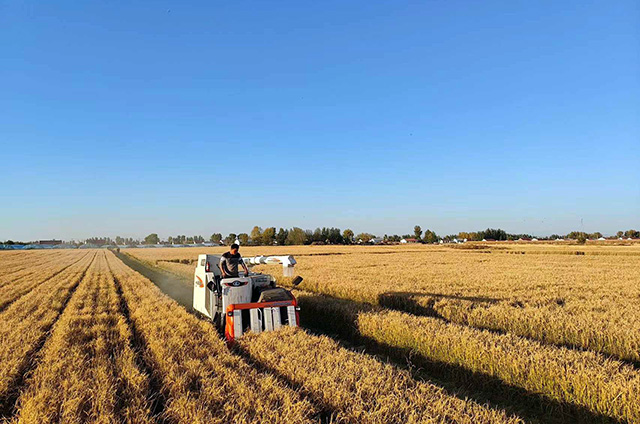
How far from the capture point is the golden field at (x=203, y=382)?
11.7ft

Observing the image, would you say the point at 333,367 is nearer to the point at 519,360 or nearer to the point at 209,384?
the point at 209,384

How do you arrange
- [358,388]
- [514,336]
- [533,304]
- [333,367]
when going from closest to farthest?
→ [358,388]
[333,367]
[514,336]
[533,304]

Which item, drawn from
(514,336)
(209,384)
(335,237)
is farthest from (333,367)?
(335,237)

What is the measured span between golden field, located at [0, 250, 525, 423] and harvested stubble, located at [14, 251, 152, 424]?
1 centimetres

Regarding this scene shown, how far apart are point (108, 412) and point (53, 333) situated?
5.12m

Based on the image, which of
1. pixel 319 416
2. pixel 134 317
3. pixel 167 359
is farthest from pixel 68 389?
pixel 134 317

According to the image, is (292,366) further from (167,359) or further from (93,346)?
(93,346)

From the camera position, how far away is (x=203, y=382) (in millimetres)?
4305

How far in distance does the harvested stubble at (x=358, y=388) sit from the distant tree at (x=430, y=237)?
503 feet

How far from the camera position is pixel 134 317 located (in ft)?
29.2

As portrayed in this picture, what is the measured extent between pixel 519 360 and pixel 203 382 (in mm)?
4550

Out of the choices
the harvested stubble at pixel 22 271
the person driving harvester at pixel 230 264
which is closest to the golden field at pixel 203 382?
the person driving harvester at pixel 230 264

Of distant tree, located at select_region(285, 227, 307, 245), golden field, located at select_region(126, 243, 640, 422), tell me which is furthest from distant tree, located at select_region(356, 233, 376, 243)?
golden field, located at select_region(126, 243, 640, 422)

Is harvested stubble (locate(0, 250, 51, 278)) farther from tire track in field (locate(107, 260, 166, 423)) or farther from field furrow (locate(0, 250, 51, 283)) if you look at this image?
tire track in field (locate(107, 260, 166, 423))
